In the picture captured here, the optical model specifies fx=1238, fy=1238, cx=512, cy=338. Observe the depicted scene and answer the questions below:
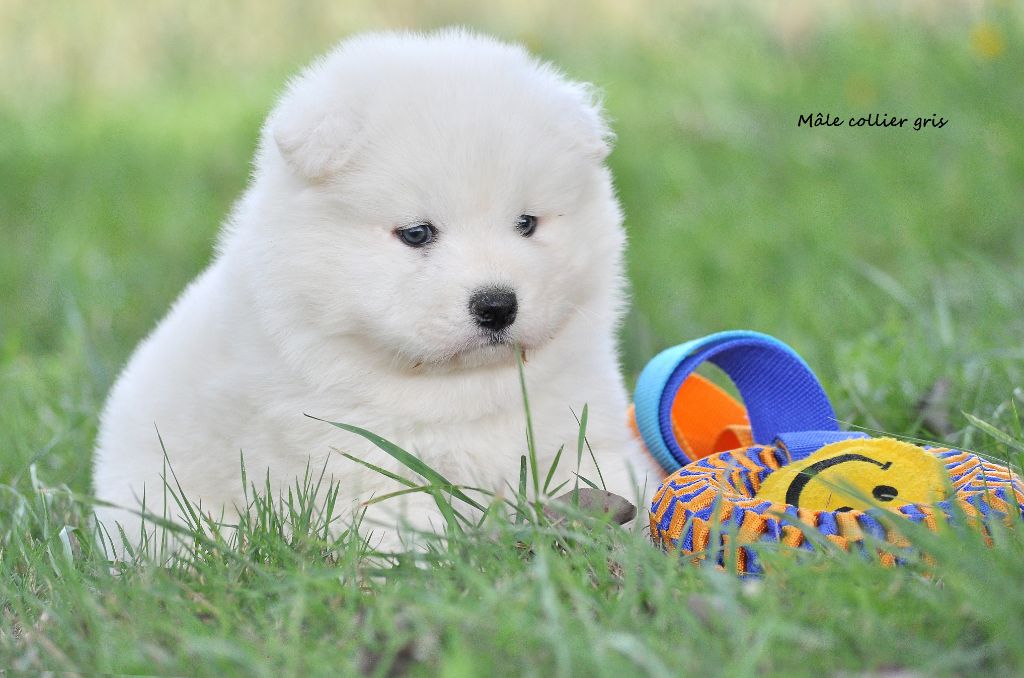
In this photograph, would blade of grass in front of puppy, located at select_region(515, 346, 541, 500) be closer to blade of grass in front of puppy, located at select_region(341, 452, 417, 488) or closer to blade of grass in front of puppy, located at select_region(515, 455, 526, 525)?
blade of grass in front of puppy, located at select_region(515, 455, 526, 525)

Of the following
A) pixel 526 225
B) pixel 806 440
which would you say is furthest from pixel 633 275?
pixel 526 225

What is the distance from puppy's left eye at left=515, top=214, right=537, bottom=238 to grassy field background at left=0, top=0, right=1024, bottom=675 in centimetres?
72

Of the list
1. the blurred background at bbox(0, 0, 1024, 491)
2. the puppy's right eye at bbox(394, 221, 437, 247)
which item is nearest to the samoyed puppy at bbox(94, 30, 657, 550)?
the puppy's right eye at bbox(394, 221, 437, 247)

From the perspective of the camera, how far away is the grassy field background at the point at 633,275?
1957mm

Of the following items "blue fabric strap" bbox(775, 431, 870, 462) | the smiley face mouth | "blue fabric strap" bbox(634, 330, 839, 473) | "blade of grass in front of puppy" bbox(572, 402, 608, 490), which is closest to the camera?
"blade of grass in front of puppy" bbox(572, 402, 608, 490)

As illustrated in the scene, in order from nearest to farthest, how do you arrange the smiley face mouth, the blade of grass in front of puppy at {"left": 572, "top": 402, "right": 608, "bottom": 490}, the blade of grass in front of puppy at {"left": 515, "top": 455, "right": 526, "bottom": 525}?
the blade of grass in front of puppy at {"left": 515, "top": 455, "right": 526, "bottom": 525} → the blade of grass in front of puppy at {"left": 572, "top": 402, "right": 608, "bottom": 490} → the smiley face mouth

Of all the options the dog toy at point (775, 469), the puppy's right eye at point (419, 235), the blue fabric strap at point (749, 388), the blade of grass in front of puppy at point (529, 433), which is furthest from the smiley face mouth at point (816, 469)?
the puppy's right eye at point (419, 235)

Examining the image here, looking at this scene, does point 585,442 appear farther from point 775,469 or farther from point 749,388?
point 749,388

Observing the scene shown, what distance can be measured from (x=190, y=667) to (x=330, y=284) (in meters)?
0.96

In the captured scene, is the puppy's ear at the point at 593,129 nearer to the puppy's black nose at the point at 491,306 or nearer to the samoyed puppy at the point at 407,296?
the samoyed puppy at the point at 407,296

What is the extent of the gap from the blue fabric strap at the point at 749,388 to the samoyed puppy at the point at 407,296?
0.12m

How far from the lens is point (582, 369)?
9.85 ft

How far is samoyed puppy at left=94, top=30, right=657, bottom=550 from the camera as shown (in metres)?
Answer: 2.63

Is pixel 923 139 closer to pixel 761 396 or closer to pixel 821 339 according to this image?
pixel 821 339
